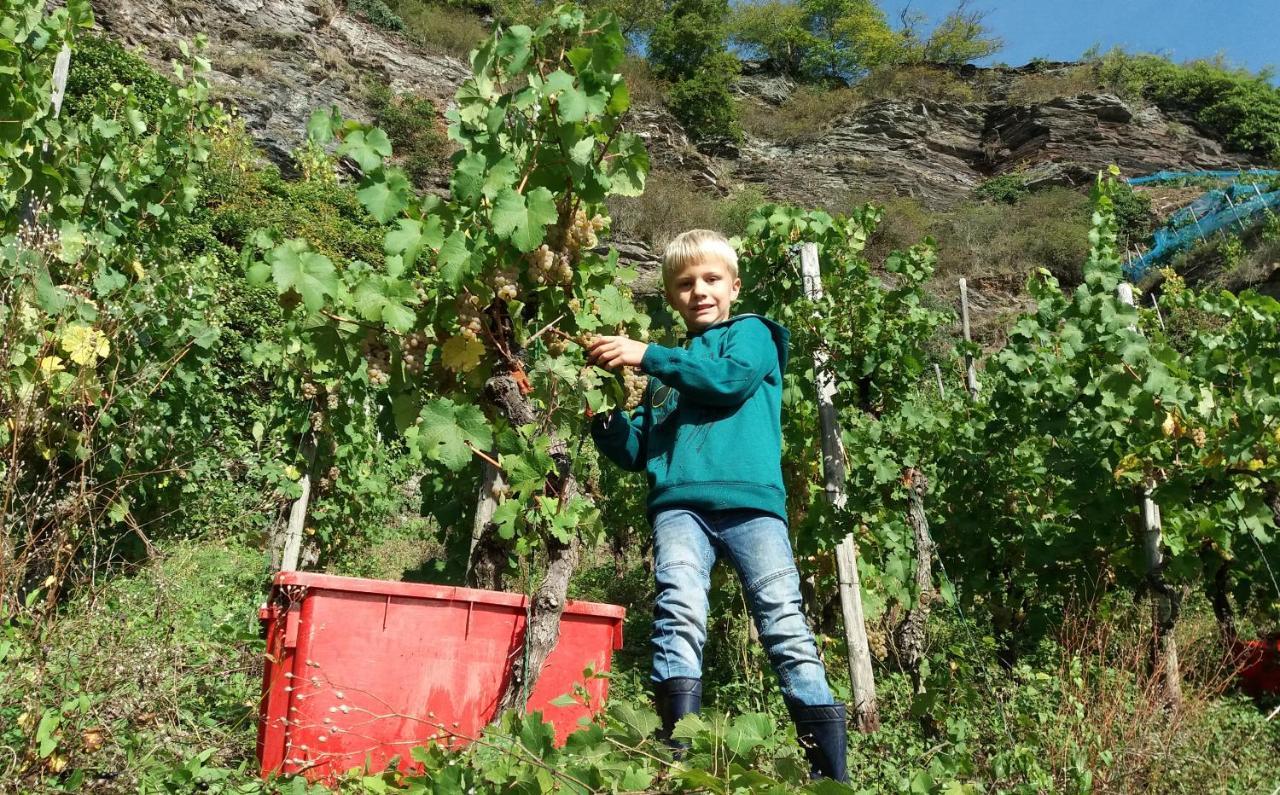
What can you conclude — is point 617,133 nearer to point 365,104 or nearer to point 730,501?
point 730,501

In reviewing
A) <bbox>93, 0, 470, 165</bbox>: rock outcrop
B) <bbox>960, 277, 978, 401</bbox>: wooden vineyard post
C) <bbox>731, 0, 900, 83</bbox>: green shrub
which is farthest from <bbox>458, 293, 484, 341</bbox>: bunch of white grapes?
<bbox>731, 0, 900, 83</bbox>: green shrub

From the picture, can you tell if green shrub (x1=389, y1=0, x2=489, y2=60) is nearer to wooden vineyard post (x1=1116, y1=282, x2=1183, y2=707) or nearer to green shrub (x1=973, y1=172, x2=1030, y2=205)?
green shrub (x1=973, y1=172, x2=1030, y2=205)

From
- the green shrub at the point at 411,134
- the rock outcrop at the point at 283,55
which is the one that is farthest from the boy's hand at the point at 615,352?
the green shrub at the point at 411,134

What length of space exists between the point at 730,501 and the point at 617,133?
856mm

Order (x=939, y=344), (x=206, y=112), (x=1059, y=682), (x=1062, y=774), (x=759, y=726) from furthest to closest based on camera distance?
(x=939, y=344) < (x=206, y=112) < (x=1059, y=682) < (x=1062, y=774) < (x=759, y=726)

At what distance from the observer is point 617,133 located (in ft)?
6.37

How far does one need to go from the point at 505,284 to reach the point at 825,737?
1.15 meters

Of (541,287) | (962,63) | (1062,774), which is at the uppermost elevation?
(962,63)

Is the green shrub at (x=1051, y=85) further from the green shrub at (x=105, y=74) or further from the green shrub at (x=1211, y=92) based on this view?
the green shrub at (x=105, y=74)

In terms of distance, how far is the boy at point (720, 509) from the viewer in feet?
5.85

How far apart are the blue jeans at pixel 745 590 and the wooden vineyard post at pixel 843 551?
118 cm

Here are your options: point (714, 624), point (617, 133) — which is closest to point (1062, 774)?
point (617, 133)

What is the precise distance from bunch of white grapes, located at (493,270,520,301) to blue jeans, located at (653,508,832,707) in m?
0.59

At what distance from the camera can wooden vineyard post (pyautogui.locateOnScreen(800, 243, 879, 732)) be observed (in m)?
2.96
